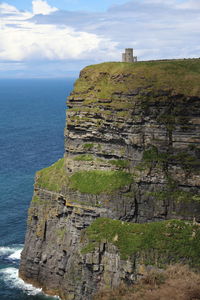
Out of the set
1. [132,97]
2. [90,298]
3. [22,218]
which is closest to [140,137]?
[132,97]

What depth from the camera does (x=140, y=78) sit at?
2243 inches

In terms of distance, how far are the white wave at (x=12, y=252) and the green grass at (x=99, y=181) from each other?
1598 cm

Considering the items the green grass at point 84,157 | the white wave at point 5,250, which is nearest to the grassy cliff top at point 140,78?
the green grass at point 84,157

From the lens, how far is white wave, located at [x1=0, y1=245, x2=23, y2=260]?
67300 millimetres

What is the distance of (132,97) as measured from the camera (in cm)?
Answer: 5600

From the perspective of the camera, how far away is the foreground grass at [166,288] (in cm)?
3444

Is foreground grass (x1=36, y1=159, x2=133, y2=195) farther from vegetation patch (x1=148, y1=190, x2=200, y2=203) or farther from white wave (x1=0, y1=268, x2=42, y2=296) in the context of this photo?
white wave (x1=0, y1=268, x2=42, y2=296)

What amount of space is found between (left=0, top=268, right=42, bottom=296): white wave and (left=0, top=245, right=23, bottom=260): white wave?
3.12 metres

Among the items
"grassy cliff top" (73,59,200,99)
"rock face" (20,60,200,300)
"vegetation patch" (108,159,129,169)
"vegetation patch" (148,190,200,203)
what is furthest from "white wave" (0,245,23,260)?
"grassy cliff top" (73,59,200,99)

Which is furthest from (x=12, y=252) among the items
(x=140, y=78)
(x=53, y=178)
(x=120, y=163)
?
(x=140, y=78)

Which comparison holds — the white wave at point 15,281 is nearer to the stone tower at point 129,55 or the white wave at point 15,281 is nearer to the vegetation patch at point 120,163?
the vegetation patch at point 120,163

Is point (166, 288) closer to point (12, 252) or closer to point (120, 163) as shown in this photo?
point (120, 163)

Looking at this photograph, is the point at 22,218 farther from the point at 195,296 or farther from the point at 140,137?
the point at 195,296

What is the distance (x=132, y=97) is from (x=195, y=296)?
2745cm
